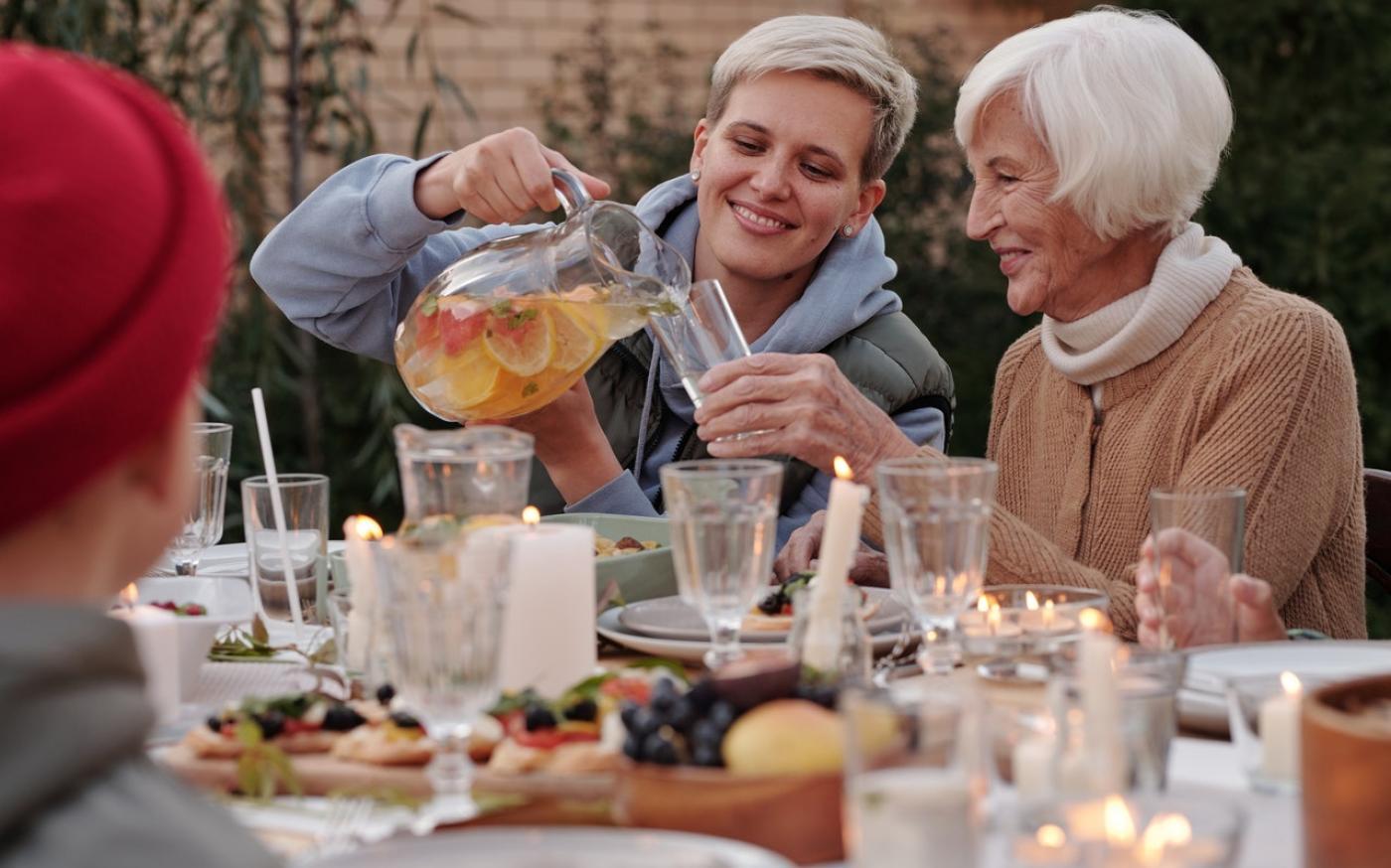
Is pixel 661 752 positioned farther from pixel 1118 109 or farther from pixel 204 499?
pixel 1118 109

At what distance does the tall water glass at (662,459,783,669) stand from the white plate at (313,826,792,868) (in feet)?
1.87

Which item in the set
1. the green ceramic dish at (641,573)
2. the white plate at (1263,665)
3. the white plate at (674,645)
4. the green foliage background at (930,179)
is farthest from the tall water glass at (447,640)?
the green foliage background at (930,179)

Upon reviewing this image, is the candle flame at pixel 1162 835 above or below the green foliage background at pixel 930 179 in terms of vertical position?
below

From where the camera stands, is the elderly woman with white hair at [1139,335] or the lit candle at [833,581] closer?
the lit candle at [833,581]

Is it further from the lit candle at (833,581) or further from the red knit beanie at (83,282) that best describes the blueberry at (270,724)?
the red knit beanie at (83,282)

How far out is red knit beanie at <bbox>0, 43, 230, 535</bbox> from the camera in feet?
2.91

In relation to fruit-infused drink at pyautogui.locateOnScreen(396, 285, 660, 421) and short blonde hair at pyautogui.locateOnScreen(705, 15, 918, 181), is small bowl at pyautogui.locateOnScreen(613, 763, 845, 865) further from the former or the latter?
short blonde hair at pyautogui.locateOnScreen(705, 15, 918, 181)

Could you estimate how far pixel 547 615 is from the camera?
1688 millimetres

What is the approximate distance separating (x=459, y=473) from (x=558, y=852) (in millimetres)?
686

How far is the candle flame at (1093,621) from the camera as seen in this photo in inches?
64.4

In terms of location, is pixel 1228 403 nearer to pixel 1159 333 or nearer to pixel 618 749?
pixel 1159 333

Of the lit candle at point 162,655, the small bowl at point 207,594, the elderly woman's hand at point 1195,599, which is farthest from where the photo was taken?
the small bowl at point 207,594

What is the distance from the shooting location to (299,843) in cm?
130

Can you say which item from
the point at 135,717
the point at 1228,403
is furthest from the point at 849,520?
the point at 1228,403
